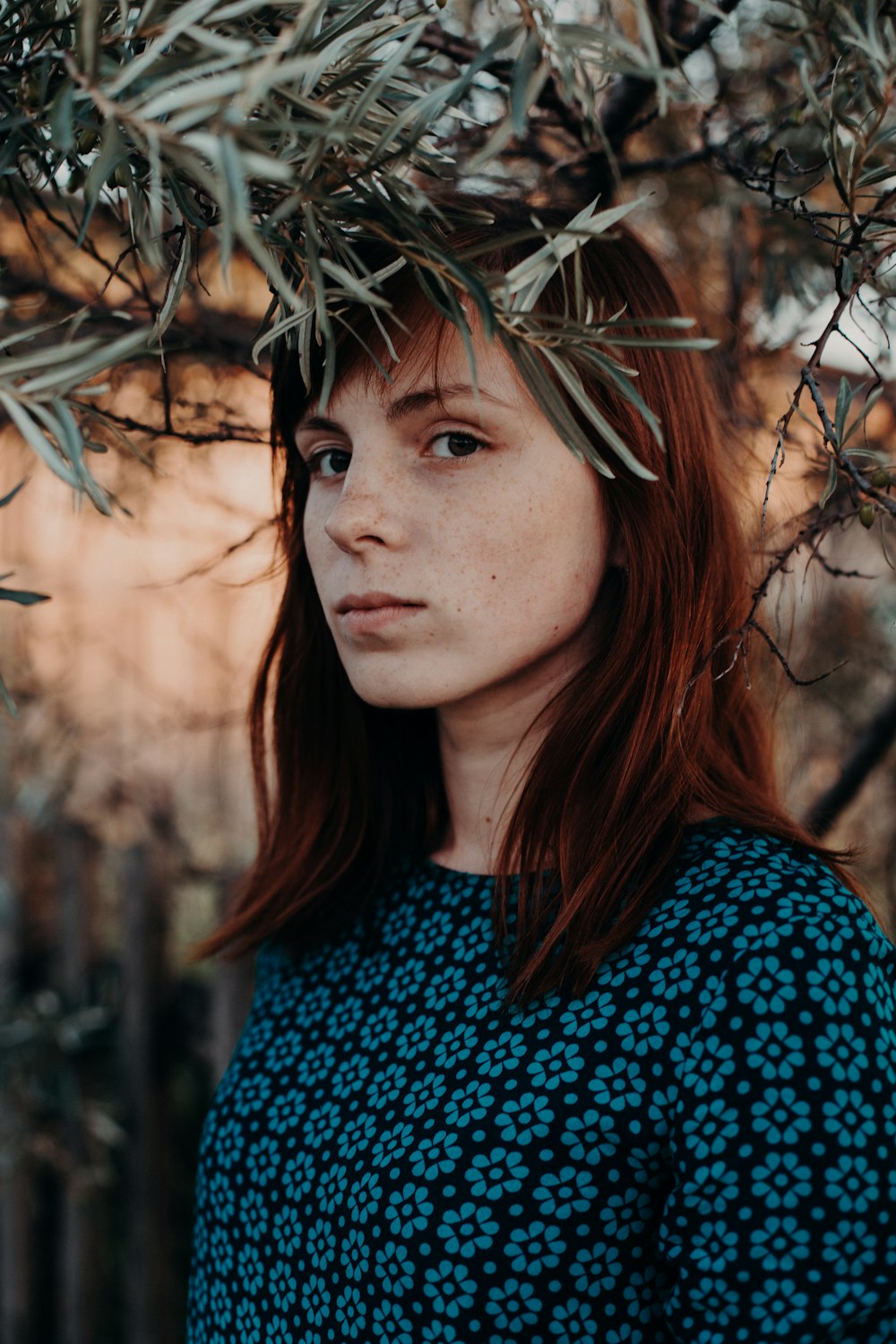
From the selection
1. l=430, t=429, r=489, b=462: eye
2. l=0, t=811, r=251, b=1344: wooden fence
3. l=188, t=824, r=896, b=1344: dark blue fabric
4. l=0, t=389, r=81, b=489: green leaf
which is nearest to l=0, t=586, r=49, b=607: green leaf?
l=0, t=389, r=81, b=489: green leaf

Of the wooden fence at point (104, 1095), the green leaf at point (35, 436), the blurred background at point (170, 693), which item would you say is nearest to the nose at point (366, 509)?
the blurred background at point (170, 693)

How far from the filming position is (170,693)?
2.65m

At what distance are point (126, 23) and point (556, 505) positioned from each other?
1.60ft

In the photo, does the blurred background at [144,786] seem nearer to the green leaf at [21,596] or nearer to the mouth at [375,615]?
the mouth at [375,615]

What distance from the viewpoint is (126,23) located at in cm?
66

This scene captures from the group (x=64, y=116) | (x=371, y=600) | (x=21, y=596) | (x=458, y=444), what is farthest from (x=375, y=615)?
(x=64, y=116)

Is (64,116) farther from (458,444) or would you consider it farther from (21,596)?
(458,444)

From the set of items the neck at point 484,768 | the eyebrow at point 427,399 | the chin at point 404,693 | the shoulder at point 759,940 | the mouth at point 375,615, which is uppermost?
the eyebrow at point 427,399

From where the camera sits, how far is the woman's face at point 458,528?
0.93 meters

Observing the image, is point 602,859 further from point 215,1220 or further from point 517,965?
point 215,1220

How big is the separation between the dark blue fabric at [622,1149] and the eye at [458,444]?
397mm

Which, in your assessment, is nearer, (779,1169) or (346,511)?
(779,1169)

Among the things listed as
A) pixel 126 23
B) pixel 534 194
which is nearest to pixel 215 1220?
pixel 126 23

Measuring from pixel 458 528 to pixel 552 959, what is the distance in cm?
39
